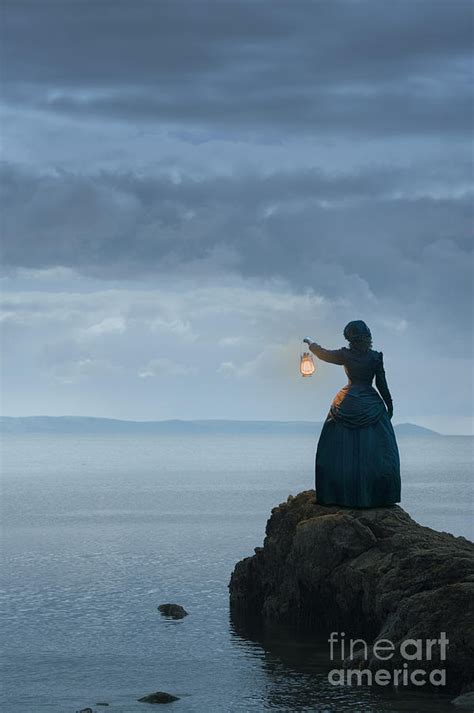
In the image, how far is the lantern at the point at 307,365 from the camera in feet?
120

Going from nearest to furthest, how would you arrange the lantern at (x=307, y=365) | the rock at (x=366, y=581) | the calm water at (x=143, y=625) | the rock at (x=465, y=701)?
the rock at (x=465, y=701), the rock at (x=366, y=581), the calm water at (x=143, y=625), the lantern at (x=307, y=365)

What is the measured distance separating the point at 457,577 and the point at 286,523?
28.3 feet

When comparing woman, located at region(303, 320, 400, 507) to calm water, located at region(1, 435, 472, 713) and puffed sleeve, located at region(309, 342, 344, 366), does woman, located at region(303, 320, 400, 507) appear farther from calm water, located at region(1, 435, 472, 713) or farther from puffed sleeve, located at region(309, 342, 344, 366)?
calm water, located at region(1, 435, 472, 713)

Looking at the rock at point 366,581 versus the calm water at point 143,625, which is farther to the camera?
the calm water at point 143,625

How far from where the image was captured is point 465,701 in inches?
1095

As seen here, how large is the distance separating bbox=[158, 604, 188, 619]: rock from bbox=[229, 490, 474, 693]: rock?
1.78 meters

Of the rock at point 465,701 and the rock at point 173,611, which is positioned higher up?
the rock at point 173,611

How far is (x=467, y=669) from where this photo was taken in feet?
94.7

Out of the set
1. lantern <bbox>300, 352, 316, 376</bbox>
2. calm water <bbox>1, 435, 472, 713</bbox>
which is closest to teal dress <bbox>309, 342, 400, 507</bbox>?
lantern <bbox>300, 352, 316, 376</bbox>

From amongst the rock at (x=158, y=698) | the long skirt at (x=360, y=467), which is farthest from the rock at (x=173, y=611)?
the rock at (x=158, y=698)

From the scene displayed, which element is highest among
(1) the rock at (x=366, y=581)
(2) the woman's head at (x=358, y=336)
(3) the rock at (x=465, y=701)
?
(2) the woman's head at (x=358, y=336)

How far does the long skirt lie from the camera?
3791 centimetres

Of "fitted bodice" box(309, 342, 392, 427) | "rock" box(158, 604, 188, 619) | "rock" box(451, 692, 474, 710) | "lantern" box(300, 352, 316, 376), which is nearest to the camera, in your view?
"rock" box(451, 692, 474, 710)

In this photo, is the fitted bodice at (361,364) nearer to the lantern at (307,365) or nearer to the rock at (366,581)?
the lantern at (307,365)
